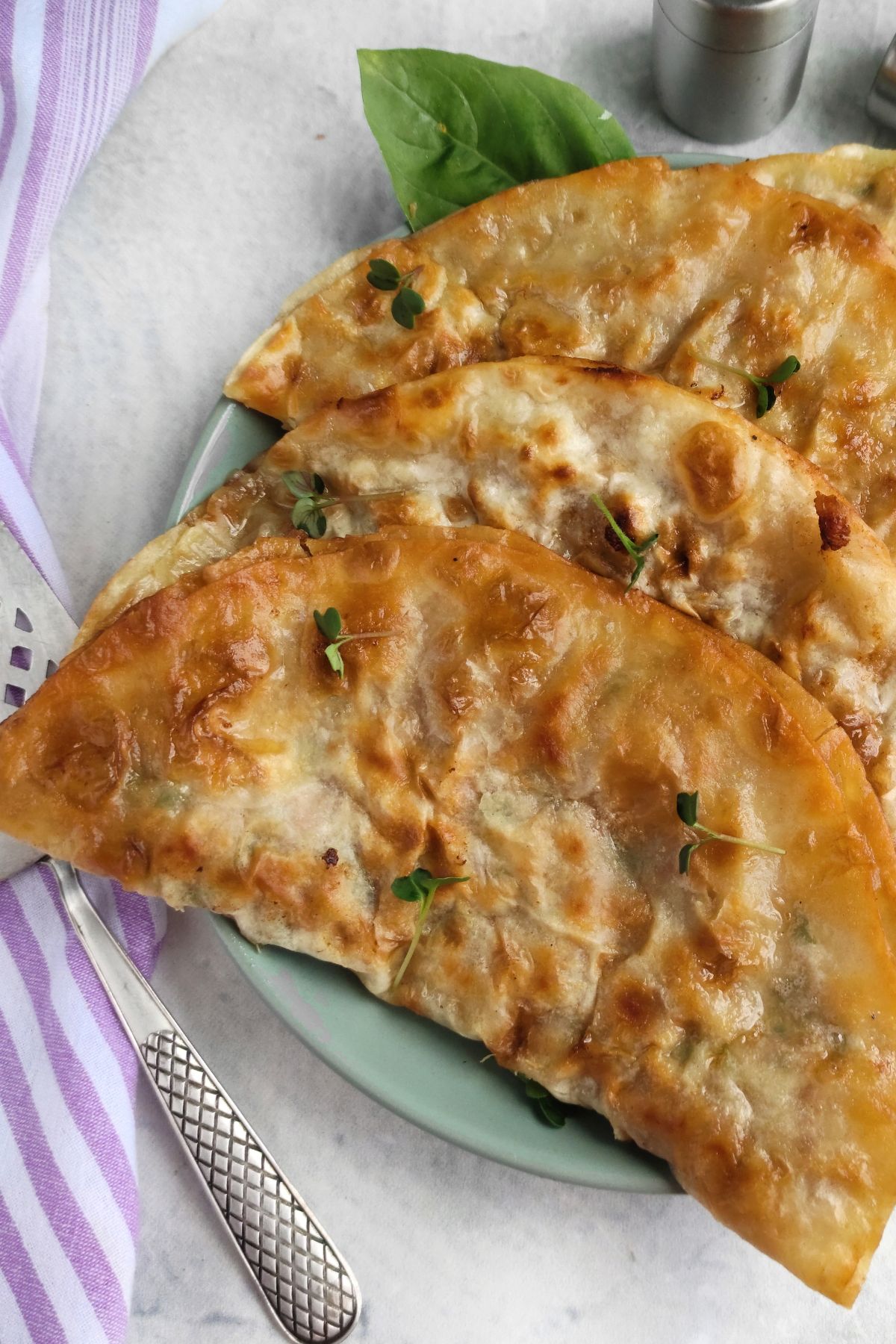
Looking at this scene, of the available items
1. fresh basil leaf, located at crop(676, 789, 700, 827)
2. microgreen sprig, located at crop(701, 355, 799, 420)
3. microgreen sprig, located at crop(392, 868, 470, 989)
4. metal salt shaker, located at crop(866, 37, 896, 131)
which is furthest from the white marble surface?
microgreen sprig, located at crop(701, 355, 799, 420)

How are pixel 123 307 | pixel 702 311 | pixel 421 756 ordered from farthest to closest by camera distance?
pixel 123 307
pixel 702 311
pixel 421 756

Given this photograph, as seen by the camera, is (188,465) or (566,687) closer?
(566,687)

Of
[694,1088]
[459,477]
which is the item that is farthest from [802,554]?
[694,1088]

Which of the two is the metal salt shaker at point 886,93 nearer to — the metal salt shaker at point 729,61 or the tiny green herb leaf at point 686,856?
the metal salt shaker at point 729,61

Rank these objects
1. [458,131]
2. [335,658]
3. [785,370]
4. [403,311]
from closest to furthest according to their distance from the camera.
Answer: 1. [335,658]
2. [785,370]
3. [403,311]
4. [458,131]

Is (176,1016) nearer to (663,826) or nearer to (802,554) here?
(663,826)

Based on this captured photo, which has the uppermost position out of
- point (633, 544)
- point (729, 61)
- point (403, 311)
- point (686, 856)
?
point (729, 61)

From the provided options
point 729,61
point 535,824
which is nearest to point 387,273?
point 729,61

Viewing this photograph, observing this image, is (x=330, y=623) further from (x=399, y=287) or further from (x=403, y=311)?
(x=399, y=287)
